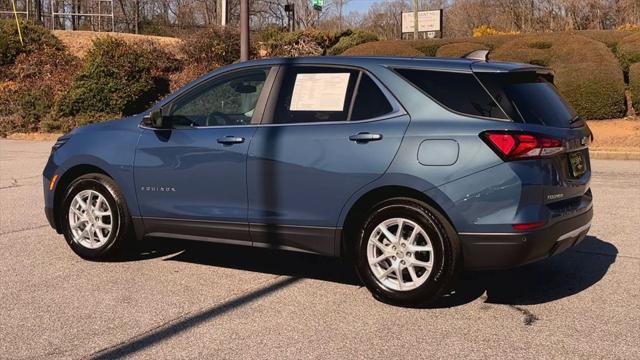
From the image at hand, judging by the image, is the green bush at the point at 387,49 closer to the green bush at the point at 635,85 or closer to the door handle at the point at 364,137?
the green bush at the point at 635,85

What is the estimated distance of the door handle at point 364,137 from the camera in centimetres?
449

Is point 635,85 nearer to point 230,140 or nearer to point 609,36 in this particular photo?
point 609,36

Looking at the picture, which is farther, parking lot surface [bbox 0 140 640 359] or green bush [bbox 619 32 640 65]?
green bush [bbox 619 32 640 65]

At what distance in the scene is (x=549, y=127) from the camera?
4348 mm

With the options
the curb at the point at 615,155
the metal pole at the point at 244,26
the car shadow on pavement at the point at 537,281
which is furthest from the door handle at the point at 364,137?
the curb at the point at 615,155

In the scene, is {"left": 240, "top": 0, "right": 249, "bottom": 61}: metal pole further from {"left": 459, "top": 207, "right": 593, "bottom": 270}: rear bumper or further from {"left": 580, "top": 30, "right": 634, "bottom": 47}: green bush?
{"left": 580, "top": 30, "right": 634, "bottom": 47}: green bush

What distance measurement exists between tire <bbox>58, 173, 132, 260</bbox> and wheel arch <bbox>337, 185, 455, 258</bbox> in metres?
2.01

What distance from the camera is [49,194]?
5.89 metres

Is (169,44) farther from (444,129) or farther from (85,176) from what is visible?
(444,129)

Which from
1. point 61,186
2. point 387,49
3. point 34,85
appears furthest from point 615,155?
point 34,85

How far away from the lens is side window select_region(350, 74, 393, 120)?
4613 mm


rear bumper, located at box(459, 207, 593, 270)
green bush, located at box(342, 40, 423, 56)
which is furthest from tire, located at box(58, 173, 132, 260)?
green bush, located at box(342, 40, 423, 56)

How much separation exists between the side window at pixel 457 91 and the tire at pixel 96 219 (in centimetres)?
267

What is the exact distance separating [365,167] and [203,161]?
1.39 metres
